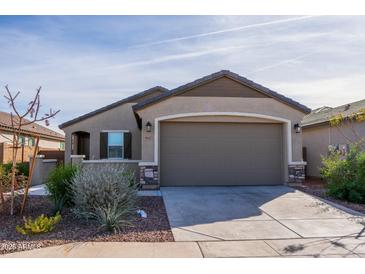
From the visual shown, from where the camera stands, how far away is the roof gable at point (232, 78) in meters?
12.3

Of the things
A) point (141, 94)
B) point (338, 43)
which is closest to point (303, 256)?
point (338, 43)

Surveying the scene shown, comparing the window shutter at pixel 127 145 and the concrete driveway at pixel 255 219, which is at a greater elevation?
the window shutter at pixel 127 145

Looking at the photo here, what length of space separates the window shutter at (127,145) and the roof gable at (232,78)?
18.2ft

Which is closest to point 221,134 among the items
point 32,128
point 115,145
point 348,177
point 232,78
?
point 232,78

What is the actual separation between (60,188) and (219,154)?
6566mm

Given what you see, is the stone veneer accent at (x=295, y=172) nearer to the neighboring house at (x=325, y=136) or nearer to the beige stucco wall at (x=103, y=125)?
the neighboring house at (x=325, y=136)

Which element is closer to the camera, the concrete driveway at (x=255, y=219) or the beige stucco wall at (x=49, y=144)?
the concrete driveway at (x=255, y=219)

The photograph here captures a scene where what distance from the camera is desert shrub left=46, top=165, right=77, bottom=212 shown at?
822 centimetres

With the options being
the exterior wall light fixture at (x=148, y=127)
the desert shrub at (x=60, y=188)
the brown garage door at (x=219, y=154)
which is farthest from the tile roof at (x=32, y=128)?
the desert shrub at (x=60, y=188)

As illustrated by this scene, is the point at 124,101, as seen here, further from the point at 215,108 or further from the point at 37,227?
the point at 37,227

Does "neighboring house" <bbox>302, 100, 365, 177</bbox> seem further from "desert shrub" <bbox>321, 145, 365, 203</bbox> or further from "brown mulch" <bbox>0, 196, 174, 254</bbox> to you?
"brown mulch" <bbox>0, 196, 174, 254</bbox>

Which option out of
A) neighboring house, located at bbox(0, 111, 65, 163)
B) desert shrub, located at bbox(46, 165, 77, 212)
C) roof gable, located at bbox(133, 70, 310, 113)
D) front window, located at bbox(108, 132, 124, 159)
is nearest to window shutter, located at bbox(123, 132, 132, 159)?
front window, located at bbox(108, 132, 124, 159)

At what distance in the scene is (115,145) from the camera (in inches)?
699
